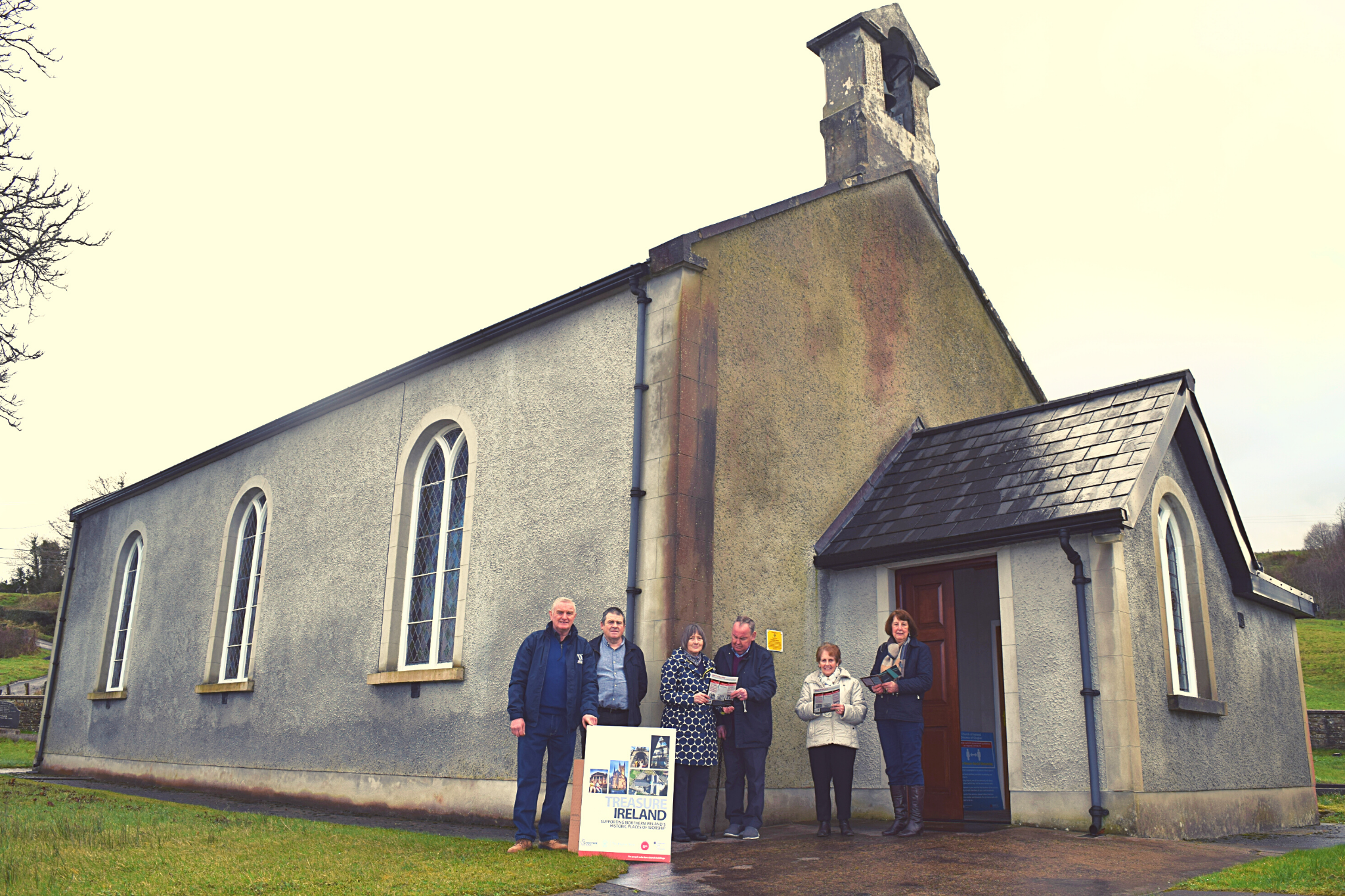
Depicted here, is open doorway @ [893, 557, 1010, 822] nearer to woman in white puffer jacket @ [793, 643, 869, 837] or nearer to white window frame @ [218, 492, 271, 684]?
woman in white puffer jacket @ [793, 643, 869, 837]

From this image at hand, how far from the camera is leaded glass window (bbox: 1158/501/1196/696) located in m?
10.1

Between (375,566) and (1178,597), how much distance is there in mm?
9225

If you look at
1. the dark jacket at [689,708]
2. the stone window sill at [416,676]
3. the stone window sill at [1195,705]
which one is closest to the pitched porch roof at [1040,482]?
the stone window sill at [1195,705]

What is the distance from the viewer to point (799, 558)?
423 inches

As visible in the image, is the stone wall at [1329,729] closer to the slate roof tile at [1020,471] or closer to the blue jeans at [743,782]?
the slate roof tile at [1020,471]

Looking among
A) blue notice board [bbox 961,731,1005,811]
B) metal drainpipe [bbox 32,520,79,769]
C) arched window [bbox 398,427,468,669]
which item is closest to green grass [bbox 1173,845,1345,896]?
blue notice board [bbox 961,731,1005,811]

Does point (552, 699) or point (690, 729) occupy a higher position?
point (552, 699)

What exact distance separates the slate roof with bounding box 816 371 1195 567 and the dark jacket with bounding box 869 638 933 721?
146 cm

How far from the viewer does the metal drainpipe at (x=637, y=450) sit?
951 cm

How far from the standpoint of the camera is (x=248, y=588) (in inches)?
621

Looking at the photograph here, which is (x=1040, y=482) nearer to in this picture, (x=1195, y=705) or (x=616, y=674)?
(x=1195, y=705)

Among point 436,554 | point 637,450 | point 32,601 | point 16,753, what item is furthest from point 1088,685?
point 32,601

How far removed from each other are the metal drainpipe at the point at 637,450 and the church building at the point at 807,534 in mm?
32

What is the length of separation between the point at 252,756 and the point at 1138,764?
11.1m
